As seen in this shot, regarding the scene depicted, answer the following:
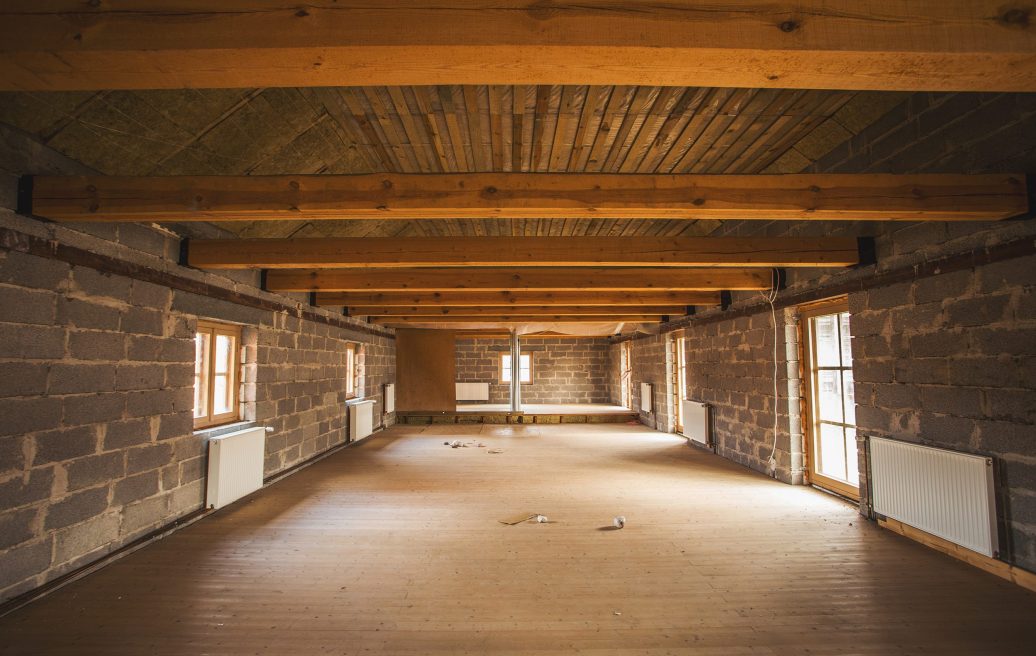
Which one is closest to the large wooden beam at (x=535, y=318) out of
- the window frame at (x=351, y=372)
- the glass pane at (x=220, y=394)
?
the window frame at (x=351, y=372)

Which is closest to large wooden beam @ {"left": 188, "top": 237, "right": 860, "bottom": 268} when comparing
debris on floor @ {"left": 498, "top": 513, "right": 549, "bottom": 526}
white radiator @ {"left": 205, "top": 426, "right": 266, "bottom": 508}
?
white radiator @ {"left": 205, "top": 426, "right": 266, "bottom": 508}

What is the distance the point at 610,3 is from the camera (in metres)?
1.36

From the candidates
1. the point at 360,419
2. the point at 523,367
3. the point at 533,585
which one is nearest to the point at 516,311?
the point at 360,419

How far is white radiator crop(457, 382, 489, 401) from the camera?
42.1 ft

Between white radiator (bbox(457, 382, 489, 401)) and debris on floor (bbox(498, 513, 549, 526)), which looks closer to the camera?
→ debris on floor (bbox(498, 513, 549, 526))

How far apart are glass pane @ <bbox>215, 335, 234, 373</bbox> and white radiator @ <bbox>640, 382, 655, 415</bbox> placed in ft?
24.1

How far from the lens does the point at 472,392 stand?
12.8 meters

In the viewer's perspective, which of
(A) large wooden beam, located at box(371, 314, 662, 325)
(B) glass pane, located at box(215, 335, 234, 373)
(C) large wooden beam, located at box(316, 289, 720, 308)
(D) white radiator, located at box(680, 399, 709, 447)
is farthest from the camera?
(A) large wooden beam, located at box(371, 314, 662, 325)

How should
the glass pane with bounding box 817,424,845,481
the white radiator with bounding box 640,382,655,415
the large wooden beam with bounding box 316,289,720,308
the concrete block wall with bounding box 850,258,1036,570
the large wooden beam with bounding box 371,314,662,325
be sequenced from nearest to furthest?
1. the concrete block wall with bounding box 850,258,1036,570
2. the glass pane with bounding box 817,424,845,481
3. the large wooden beam with bounding box 316,289,720,308
4. the large wooden beam with bounding box 371,314,662,325
5. the white radiator with bounding box 640,382,655,415

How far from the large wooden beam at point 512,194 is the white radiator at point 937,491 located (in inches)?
60.0

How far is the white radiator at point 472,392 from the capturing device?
12.8 metres

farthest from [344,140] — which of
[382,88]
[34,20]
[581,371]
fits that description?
[581,371]

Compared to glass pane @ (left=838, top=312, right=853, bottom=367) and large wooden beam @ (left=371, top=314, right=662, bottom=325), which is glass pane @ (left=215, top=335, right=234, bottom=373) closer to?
large wooden beam @ (left=371, top=314, right=662, bottom=325)

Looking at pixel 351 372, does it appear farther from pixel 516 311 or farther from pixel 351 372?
pixel 516 311
